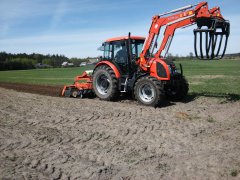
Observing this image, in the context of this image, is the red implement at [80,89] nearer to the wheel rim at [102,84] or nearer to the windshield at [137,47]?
the wheel rim at [102,84]

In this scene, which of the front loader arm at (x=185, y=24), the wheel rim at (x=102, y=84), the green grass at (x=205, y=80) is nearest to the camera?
the front loader arm at (x=185, y=24)

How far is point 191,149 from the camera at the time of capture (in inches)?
221

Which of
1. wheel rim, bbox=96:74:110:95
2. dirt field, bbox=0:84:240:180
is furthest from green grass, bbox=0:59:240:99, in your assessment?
dirt field, bbox=0:84:240:180

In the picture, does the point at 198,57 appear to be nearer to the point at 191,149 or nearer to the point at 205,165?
the point at 191,149

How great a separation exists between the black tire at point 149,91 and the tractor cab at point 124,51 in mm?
1089

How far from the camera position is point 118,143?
602 centimetres

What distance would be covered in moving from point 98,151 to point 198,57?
5.95 m

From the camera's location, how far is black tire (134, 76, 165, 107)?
9.72 metres

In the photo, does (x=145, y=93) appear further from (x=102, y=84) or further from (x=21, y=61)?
(x=21, y=61)

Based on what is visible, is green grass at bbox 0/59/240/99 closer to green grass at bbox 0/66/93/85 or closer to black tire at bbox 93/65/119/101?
green grass at bbox 0/66/93/85

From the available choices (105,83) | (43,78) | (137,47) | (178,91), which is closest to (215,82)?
(178,91)

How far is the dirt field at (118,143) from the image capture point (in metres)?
4.67

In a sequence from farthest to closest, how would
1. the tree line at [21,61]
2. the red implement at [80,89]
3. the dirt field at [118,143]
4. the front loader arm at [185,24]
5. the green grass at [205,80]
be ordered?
the tree line at [21,61] → the green grass at [205,80] → the red implement at [80,89] → the front loader arm at [185,24] → the dirt field at [118,143]

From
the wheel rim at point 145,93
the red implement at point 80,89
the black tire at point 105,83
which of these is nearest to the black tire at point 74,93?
the red implement at point 80,89
